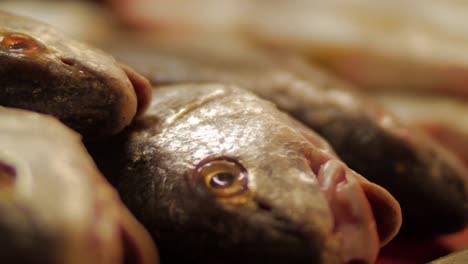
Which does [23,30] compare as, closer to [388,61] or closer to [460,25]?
[388,61]

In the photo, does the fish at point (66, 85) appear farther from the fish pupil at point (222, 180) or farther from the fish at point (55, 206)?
the fish pupil at point (222, 180)

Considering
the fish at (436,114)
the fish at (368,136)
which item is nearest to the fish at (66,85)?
the fish at (368,136)

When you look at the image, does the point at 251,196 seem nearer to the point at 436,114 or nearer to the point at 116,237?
the point at 116,237

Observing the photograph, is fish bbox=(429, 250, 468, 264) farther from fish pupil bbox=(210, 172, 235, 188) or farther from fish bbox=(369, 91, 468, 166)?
fish bbox=(369, 91, 468, 166)

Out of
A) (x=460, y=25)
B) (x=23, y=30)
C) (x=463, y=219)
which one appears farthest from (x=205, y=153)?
(x=460, y=25)

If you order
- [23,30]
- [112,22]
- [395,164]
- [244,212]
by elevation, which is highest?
[23,30]

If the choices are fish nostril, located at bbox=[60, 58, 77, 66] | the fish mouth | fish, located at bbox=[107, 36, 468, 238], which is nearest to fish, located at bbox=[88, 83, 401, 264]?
the fish mouth
